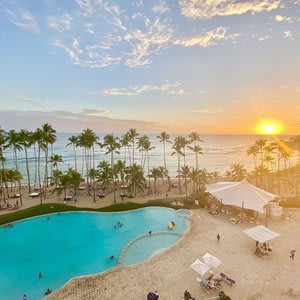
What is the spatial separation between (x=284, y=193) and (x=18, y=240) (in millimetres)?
52708

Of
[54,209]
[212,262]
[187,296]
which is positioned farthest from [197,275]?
[54,209]

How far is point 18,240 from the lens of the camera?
2725 centimetres

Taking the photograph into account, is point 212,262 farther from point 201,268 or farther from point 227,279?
point 227,279

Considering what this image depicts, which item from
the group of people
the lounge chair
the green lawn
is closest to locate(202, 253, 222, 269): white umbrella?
the lounge chair

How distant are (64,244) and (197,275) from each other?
16.8m

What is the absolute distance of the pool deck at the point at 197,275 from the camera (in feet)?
Result: 53.0

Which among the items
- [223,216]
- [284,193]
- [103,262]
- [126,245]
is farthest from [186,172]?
[103,262]

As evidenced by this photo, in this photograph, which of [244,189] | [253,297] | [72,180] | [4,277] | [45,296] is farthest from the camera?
[72,180]

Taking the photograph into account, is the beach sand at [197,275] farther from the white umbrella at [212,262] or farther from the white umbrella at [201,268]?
the white umbrella at [212,262]

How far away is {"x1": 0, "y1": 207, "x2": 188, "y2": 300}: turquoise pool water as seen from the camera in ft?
64.1

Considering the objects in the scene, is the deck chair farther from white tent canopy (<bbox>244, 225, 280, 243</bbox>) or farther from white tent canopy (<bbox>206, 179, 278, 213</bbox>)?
white tent canopy (<bbox>206, 179, 278, 213</bbox>)

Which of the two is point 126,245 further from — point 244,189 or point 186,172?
point 186,172

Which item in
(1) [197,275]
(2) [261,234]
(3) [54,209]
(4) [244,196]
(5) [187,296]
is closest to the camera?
(5) [187,296]

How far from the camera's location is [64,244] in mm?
25969
